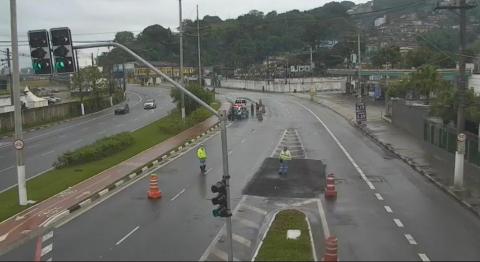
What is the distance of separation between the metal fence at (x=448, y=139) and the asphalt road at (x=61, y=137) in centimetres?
2262

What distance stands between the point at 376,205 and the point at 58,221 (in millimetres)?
11426

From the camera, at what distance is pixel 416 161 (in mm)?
31406

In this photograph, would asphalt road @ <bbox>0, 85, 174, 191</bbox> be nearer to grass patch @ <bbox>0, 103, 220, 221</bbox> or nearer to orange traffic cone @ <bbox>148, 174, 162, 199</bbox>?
grass patch @ <bbox>0, 103, 220, 221</bbox>

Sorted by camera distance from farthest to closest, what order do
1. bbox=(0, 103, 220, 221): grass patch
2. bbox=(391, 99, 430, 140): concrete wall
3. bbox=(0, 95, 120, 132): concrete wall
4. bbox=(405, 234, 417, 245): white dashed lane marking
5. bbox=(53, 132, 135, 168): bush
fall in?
bbox=(0, 95, 120, 132): concrete wall < bbox=(391, 99, 430, 140): concrete wall < bbox=(53, 132, 135, 168): bush < bbox=(0, 103, 220, 221): grass patch < bbox=(405, 234, 417, 245): white dashed lane marking

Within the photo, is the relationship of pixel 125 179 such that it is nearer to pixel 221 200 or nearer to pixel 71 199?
pixel 71 199

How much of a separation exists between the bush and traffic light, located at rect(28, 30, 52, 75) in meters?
18.5

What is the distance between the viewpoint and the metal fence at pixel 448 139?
29.2 metres

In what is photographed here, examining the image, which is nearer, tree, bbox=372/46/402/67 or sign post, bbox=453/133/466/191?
sign post, bbox=453/133/466/191

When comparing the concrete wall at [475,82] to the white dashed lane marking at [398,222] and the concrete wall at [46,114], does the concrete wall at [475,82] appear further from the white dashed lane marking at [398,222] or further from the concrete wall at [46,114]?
the concrete wall at [46,114]

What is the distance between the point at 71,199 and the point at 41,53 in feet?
33.8

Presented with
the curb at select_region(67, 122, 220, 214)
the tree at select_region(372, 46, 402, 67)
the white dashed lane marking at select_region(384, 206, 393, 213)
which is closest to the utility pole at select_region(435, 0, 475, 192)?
the white dashed lane marking at select_region(384, 206, 393, 213)

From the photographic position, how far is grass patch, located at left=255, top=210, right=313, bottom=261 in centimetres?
1501

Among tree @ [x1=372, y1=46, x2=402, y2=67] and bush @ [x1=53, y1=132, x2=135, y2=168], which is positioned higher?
tree @ [x1=372, y1=46, x2=402, y2=67]

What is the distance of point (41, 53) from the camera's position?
1439 cm
